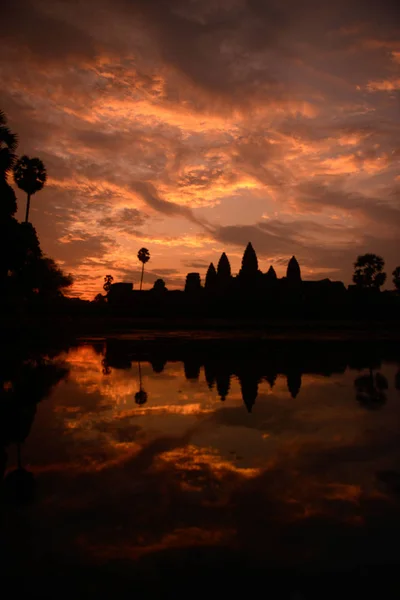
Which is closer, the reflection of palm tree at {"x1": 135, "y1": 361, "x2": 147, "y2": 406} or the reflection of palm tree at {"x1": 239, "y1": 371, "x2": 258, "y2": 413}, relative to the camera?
the reflection of palm tree at {"x1": 239, "y1": 371, "x2": 258, "y2": 413}

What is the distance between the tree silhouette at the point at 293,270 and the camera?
78.0m

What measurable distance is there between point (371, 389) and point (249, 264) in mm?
68078

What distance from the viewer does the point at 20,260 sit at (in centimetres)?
2623

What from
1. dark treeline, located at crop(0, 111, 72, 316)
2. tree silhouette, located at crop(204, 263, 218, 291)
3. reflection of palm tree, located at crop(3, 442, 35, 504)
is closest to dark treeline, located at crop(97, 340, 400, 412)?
reflection of palm tree, located at crop(3, 442, 35, 504)

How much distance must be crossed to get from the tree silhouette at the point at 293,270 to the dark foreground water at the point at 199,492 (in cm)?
6976

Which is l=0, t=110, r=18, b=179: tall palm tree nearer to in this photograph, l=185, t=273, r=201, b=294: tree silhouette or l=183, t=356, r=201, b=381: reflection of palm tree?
l=183, t=356, r=201, b=381: reflection of palm tree

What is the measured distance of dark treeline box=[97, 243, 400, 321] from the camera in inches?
2571

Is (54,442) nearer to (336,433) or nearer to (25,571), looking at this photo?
(25,571)

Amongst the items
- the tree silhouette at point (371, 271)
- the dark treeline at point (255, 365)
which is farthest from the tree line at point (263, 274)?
the dark treeline at point (255, 365)

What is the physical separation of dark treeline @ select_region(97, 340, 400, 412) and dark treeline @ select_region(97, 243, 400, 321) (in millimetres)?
47008

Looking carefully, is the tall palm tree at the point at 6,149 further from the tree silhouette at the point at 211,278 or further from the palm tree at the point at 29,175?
the tree silhouette at the point at 211,278

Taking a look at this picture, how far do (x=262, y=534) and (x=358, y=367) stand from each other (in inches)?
473

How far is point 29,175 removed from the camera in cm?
3931

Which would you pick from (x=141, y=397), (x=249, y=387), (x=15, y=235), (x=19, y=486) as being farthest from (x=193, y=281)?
(x=19, y=486)
